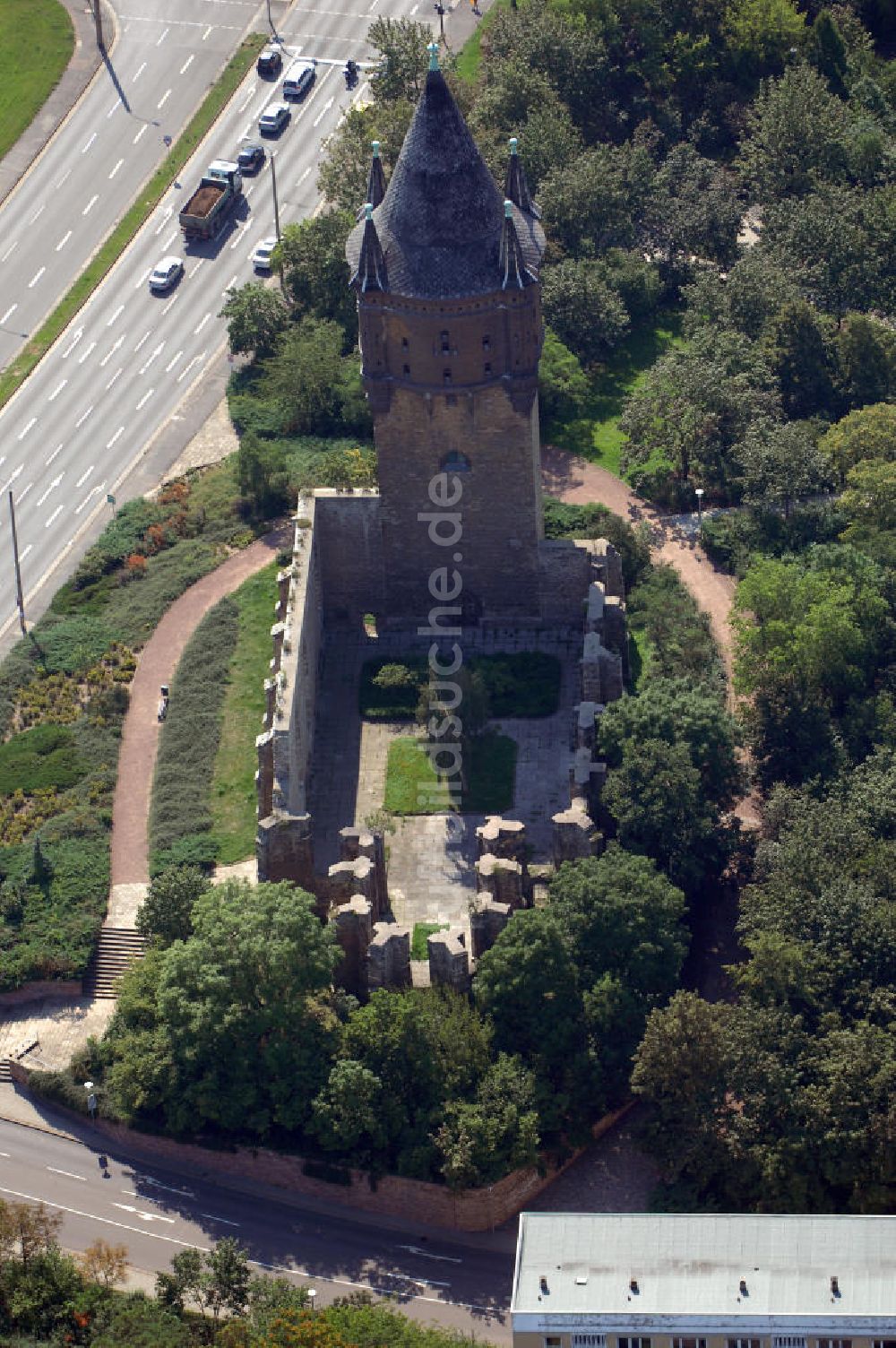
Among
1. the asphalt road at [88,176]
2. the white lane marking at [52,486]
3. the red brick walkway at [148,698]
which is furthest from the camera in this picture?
the asphalt road at [88,176]

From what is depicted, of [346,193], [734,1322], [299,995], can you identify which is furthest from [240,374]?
[734,1322]

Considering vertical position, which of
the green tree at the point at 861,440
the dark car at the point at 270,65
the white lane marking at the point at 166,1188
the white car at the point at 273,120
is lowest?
the white lane marking at the point at 166,1188

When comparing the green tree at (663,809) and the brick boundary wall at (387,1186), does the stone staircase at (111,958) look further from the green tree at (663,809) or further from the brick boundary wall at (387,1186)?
the green tree at (663,809)

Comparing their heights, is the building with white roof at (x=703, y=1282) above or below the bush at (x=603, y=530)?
below

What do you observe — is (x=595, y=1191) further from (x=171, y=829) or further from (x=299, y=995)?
(x=171, y=829)

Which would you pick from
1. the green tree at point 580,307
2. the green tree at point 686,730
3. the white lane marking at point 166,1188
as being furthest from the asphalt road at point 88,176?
the white lane marking at point 166,1188

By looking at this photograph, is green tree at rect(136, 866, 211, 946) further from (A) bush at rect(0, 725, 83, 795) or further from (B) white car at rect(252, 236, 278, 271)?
(B) white car at rect(252, 236, 278, 271)

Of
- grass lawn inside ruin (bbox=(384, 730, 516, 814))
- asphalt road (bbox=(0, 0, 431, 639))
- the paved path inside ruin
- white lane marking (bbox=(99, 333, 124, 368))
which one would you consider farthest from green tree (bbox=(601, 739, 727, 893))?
white lane marking (bbox=(99, 333, 124, 368))
